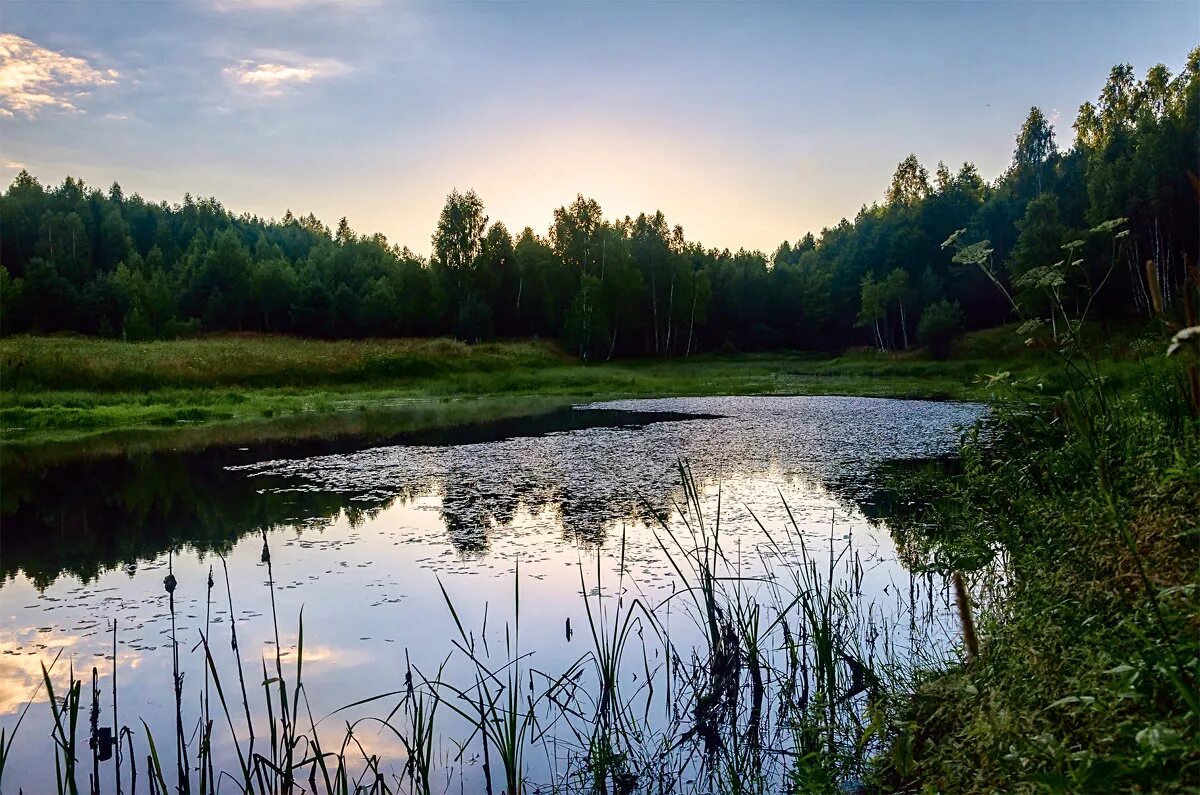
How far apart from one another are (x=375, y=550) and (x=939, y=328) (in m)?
45.8

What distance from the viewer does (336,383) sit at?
3766cm

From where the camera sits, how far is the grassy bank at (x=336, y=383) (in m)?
23.9

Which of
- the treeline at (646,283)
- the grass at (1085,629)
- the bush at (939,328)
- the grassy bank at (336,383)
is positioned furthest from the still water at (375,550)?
the treeline at (646,283)

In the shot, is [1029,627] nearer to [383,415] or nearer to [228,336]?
[383,415]

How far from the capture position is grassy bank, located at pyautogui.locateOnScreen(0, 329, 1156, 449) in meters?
23.9

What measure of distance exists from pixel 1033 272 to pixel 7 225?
4067 inches

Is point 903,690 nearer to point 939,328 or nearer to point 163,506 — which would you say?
point 163,506

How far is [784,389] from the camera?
37406 millimetres

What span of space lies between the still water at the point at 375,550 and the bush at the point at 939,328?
32.7m

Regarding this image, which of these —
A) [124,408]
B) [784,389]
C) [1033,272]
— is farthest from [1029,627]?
[784,389]

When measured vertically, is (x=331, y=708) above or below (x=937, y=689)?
below

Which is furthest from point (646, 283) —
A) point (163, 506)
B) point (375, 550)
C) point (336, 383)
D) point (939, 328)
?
point (375, 550)

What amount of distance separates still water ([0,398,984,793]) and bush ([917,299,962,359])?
3266 centimetres

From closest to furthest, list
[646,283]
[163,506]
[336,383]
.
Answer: [163,506] → [336,383] → [646,283]
